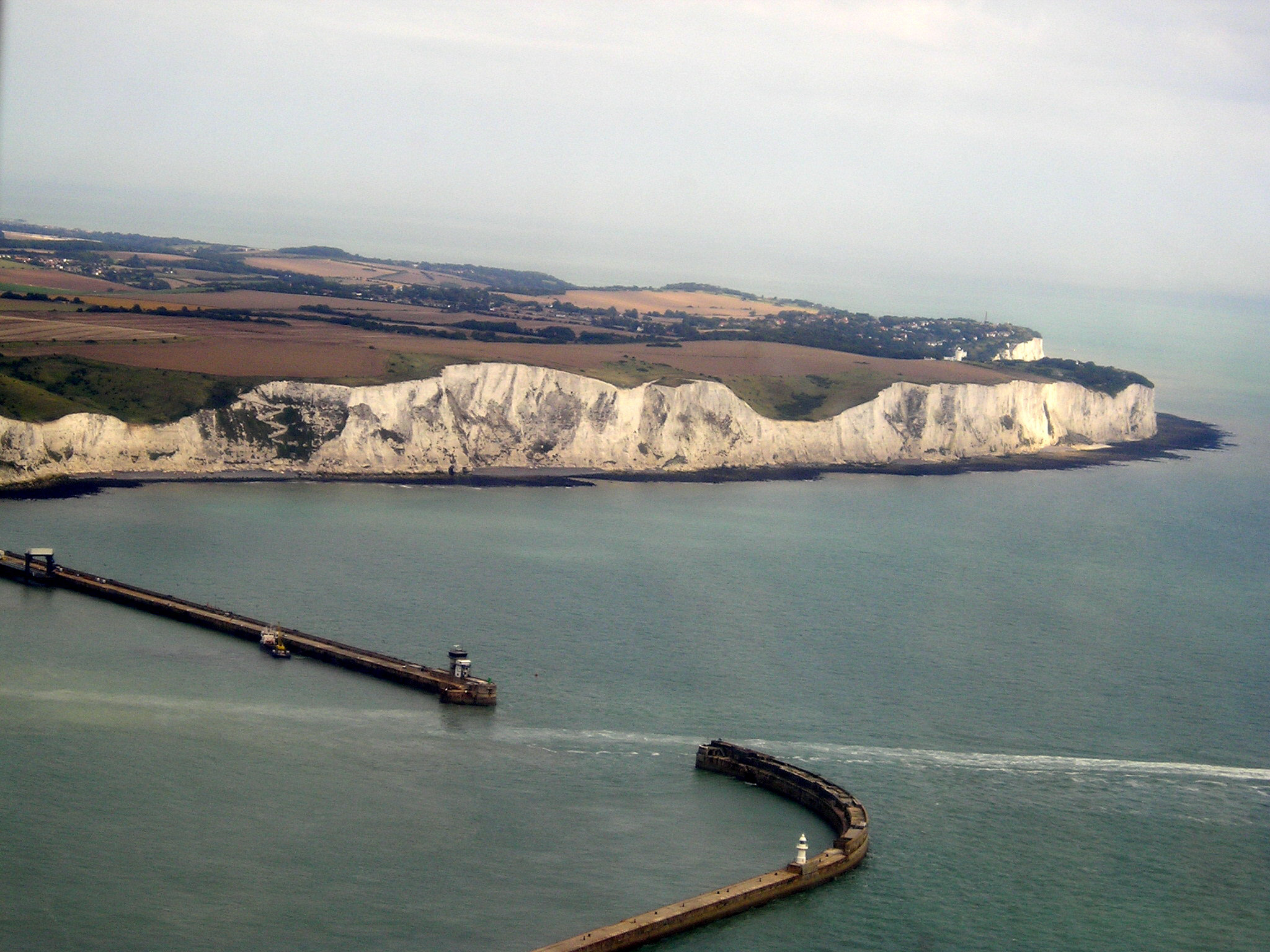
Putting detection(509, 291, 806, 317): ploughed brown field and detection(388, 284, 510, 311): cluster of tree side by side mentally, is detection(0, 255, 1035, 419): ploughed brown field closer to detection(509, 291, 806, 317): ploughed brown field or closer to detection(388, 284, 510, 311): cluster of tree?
detection(388, 284, 510, 311): cluster of tree

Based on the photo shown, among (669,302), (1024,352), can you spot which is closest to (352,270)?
(669,302)

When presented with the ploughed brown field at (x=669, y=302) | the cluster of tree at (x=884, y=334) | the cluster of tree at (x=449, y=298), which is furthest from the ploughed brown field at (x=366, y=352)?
the ploughed brown field at (x=669, y=302)

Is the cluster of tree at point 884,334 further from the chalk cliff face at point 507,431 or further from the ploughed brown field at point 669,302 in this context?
the chalk cliff face at point 507,431

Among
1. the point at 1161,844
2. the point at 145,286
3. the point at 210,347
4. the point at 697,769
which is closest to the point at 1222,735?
the point at 1161,844

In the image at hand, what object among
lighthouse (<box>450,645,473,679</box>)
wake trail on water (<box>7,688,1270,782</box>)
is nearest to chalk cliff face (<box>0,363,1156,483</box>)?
wake trail on water (<box>7,688,1270,782</box>)

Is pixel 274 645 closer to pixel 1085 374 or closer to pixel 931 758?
pixel 931 758
